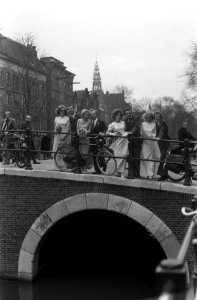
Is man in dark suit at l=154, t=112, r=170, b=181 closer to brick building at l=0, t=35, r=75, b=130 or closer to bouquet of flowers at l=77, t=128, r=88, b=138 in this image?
bouquet of flowers at l=77, t=128, r=88, b=138

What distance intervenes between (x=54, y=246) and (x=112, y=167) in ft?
10.8

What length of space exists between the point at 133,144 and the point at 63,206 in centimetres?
181

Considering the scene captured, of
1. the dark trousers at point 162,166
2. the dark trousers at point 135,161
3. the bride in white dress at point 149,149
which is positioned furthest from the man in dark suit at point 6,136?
the dark trousers at point 162,166

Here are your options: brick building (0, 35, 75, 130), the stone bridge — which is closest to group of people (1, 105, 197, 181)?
the stone bridge

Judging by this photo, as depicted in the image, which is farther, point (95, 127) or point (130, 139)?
point (95, 127)

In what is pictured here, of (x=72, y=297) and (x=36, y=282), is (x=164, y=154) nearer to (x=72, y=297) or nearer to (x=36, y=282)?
(x=72, y=297)

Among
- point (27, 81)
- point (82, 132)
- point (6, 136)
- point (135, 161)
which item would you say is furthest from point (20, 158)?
point (27, 81)

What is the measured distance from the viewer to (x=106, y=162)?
827 centimetres

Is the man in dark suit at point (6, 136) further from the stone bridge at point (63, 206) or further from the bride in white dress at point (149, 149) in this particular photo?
the bride in white dress at point (149, 149)

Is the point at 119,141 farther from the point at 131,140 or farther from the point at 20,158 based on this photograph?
the point at 20,158

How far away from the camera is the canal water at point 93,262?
27.5ft

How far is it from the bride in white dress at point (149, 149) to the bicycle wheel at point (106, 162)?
0.52 meters

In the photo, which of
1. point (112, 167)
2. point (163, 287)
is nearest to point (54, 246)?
point (112, 167)

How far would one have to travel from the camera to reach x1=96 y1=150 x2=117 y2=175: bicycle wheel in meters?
8.09
